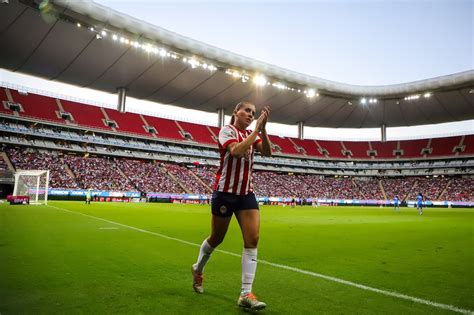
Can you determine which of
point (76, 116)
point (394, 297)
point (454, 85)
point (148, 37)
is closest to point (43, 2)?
point (148, 37)

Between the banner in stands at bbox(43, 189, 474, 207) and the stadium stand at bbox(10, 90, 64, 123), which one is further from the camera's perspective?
the stadium stand at bbox(10, 90, 64, 123)

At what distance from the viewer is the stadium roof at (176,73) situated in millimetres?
34938

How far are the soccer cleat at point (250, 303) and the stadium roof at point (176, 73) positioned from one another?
35.7 meters

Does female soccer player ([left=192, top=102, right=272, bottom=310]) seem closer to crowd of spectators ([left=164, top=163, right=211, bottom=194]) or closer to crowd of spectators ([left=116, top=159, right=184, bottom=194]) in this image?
crowd of spectators ([left=116, top=159, right=184, bottom=194])

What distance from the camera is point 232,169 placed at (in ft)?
13.0

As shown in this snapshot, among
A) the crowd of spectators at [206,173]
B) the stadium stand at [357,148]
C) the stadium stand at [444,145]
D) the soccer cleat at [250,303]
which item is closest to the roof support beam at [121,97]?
the crowd of spectators at [206,173]

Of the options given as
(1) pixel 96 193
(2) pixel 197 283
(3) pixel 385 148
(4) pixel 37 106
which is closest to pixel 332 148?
(3) pixel 385 148

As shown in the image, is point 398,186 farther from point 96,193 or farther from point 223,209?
point 223,209

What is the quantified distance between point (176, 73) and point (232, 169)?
46.2m

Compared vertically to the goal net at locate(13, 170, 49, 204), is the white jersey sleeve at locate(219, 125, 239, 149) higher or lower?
higher

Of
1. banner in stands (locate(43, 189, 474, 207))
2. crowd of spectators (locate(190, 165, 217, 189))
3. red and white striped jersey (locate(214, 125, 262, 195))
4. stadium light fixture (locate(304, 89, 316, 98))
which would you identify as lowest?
banner in stands (locate(43, 189, 474, 207))

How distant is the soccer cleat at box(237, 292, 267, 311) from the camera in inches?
129

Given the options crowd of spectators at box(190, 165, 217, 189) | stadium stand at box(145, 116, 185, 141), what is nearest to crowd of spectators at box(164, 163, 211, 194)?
crowd of spectators at box(190, 165, 217, 189)

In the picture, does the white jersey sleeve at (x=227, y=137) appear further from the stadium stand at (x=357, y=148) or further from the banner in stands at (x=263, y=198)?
the stadium stand at (x=357, y=148)
